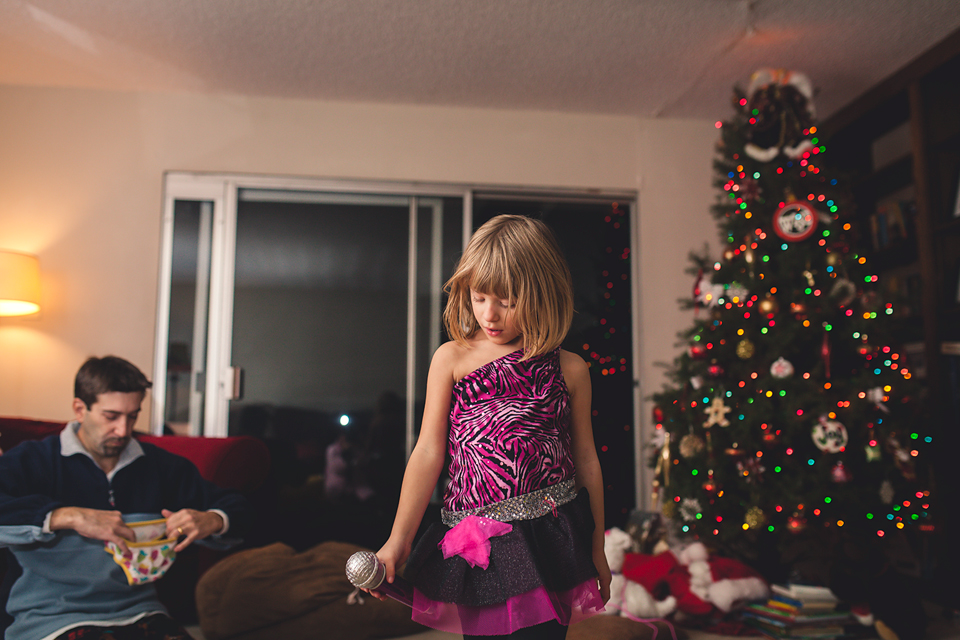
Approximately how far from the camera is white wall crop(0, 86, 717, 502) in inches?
125

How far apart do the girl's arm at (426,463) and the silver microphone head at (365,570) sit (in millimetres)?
74

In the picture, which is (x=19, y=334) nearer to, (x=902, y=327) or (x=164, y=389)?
(x=164, y=389)

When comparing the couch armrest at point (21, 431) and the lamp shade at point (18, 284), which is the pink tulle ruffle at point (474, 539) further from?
the lamp shade at point (18, 284)

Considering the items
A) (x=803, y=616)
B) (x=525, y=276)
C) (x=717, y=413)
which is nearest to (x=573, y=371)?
(x=525, y=276)

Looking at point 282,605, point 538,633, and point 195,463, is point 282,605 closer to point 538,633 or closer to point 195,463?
point 195,463

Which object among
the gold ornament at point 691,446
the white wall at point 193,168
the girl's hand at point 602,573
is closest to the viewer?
the girl's hand at point 602,573

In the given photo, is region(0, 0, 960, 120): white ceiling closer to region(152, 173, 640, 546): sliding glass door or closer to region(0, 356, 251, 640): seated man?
region(152, 173, 640, 546): sliding glass door

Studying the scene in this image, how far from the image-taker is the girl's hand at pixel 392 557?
91cm

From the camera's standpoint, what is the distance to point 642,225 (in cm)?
360

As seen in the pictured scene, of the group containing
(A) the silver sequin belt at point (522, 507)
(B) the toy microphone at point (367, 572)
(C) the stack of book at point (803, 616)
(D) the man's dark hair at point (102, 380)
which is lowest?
(C) the stack of book at point (803, 616)

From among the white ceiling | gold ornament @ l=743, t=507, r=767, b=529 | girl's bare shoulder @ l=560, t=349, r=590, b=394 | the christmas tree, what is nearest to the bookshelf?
the white ceiling

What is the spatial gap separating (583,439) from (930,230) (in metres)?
2.68

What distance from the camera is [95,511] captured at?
152 cm

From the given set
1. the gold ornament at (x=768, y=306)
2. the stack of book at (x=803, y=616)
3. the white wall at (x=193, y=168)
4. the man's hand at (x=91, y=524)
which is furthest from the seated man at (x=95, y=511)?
the gold ornament at (x=768, y=306)
